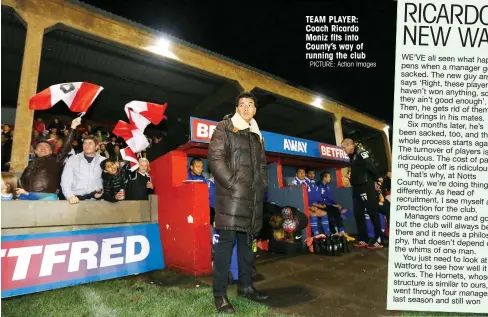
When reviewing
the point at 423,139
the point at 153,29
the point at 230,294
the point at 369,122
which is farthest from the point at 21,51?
the point at 369,122

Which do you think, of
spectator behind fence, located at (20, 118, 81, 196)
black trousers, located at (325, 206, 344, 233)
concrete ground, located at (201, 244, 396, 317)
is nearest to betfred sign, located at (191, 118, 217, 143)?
spectator behind fence, located at (20, 118, 81, 196)

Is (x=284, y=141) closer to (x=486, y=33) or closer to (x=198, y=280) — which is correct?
(x=198, y=280)

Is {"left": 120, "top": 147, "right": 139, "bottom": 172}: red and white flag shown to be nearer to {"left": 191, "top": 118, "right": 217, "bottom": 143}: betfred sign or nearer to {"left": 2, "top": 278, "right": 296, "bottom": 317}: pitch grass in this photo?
{"left": 191, "top": 118, "right": 217, "bottom": 143}: betfred sign

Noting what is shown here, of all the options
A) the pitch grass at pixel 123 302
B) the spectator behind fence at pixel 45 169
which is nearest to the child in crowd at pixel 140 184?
the spectator behind fence at pixel 45 169

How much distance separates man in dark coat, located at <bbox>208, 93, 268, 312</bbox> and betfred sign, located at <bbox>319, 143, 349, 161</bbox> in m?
3.83

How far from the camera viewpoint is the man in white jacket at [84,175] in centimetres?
479

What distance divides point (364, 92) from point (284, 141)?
11.5 metres

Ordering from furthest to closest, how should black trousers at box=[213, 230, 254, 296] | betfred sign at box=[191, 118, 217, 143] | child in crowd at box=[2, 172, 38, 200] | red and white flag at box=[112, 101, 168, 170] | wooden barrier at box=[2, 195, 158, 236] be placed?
red and white flag at box=[112, 101, 168, 170], betfred sign at box=[191, 118, 217, 143], child in crowd at box=[2, 172, 38, 200], wooden barrier at box=[2, 195, 158, 236], black trousers at box=[213, 230, 254, 296]

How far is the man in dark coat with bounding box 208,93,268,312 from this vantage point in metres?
3.05

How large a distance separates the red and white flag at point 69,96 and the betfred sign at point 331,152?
4.69 metres

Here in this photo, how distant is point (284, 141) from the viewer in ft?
19.7

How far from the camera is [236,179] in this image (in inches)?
122

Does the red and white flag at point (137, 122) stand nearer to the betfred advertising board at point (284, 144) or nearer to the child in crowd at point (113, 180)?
the child in crowd at point (113, 180)

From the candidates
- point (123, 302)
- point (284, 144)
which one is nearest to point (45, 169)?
point (123, 302)
